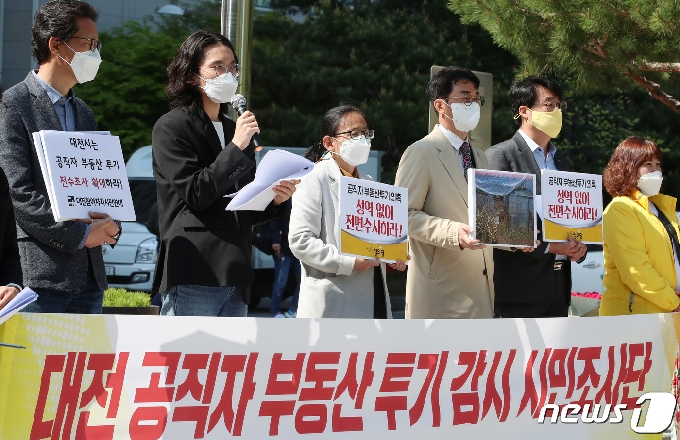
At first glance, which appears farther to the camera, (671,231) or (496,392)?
(671,231)

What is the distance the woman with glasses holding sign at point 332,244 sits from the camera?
465 cm

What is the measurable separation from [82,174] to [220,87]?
0.93 metres

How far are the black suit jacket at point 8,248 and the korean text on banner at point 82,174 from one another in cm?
16

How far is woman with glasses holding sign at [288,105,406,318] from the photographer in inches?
183

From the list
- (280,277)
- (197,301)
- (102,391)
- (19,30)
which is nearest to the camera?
(102,391)

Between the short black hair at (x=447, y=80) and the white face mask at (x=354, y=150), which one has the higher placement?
the short black hair at (x=447, y=80)

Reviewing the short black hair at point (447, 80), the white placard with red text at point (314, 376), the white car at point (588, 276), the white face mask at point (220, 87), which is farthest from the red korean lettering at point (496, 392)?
the white car at point (588, 276)

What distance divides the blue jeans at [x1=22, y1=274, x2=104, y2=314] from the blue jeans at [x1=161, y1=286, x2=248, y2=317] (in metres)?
0.32

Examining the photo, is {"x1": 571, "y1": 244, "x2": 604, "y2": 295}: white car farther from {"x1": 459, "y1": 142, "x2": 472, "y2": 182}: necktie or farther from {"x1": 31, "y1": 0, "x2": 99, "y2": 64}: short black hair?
{"x1": 31, "y1": 0, "x2": 99, "y2": 64}: short black hair

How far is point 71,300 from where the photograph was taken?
13.2 ft

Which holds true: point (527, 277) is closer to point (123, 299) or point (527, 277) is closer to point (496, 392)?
point (496, 392)

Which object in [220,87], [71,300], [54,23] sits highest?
[54,23]

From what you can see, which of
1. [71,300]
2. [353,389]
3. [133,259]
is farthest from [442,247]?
[133,259]

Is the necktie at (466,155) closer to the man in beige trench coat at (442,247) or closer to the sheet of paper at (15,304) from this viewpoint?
the man in beige trench coat at (442,247)
